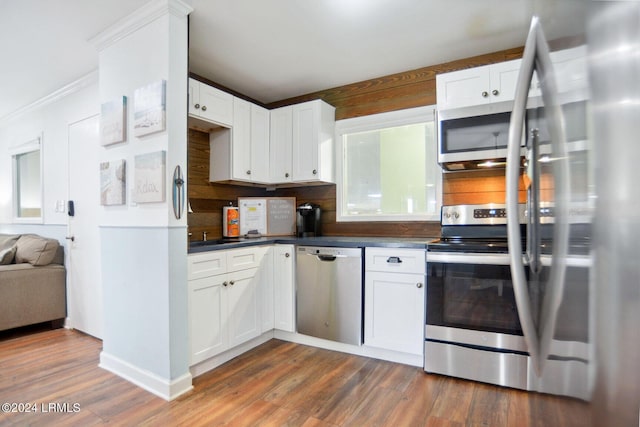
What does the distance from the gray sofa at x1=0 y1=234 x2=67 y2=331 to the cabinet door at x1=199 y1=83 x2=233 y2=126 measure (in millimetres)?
2144

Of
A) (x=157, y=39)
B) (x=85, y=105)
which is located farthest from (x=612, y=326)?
(x=85, y=105)

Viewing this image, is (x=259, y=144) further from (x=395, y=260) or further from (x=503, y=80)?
(x=503, y=80)

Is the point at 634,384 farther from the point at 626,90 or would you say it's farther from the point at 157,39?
the point at 157,39

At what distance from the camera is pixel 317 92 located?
138 inches

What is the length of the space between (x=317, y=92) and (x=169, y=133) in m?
1.85

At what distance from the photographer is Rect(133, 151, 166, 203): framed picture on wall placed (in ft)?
6.81

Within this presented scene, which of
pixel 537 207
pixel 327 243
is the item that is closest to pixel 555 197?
pixel 537 207

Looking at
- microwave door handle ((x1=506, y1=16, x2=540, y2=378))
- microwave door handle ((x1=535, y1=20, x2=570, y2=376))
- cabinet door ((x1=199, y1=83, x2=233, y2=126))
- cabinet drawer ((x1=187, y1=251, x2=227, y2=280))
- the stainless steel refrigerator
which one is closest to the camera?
the stainless steel refrigerator

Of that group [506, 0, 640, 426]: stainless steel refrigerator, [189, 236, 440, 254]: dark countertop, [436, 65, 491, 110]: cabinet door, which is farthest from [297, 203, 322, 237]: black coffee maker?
[506, 0, 640, 426]: stainless steel refrigerator

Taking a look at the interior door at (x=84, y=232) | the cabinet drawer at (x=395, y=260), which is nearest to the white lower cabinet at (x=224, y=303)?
the cabinet drawer at (x=395, y=260)

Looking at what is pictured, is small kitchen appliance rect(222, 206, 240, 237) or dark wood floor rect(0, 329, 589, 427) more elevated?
small kitchen appliance rect(222, 206, 240, 237)

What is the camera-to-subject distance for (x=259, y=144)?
3.32 m

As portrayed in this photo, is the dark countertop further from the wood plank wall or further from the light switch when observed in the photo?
the light switch

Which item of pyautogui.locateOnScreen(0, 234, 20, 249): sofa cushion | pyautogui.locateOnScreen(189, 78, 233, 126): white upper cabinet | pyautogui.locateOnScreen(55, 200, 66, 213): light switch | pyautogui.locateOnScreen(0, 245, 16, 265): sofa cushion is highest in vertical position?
pyautogui.locateOnScreen(189, 78, 233, 126): white upper cabinet
